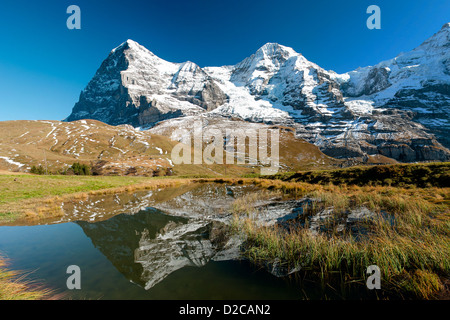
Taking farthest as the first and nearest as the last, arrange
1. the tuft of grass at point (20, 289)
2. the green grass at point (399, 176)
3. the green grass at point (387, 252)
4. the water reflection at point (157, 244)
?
the green grass at point (399, 176)
the water reflection at point (157, 244)
the green grass at point (387, 252)
the tuft of grass at point (20, 289)

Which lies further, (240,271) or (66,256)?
(66,256)

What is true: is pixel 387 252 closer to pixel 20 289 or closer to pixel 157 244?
pixel 157 244

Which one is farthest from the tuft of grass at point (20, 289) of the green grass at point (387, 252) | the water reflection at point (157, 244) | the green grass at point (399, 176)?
the green grass at point (399, 176)

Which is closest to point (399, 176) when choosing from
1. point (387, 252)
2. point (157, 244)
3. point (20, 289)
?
point (387, 252)

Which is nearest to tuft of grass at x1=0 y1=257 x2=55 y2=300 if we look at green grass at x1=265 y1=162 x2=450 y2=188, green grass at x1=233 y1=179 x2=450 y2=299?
green grass at x1=233 y1=179 x2=450 y2=299

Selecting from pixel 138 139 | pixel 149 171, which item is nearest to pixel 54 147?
pixel 138 139

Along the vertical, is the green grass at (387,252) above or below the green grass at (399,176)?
below

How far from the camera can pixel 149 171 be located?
9012 centimetres

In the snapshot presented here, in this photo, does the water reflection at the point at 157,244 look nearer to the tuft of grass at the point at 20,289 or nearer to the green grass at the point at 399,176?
the tuft of grass at the point at 20,289

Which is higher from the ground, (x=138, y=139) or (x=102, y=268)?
(x=138, y=139)

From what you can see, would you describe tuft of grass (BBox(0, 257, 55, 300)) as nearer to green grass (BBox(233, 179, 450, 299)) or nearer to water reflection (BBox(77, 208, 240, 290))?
water reflection (BBox(77, 208, 240, 290))

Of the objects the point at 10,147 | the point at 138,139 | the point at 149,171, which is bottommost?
the point at 149,171
